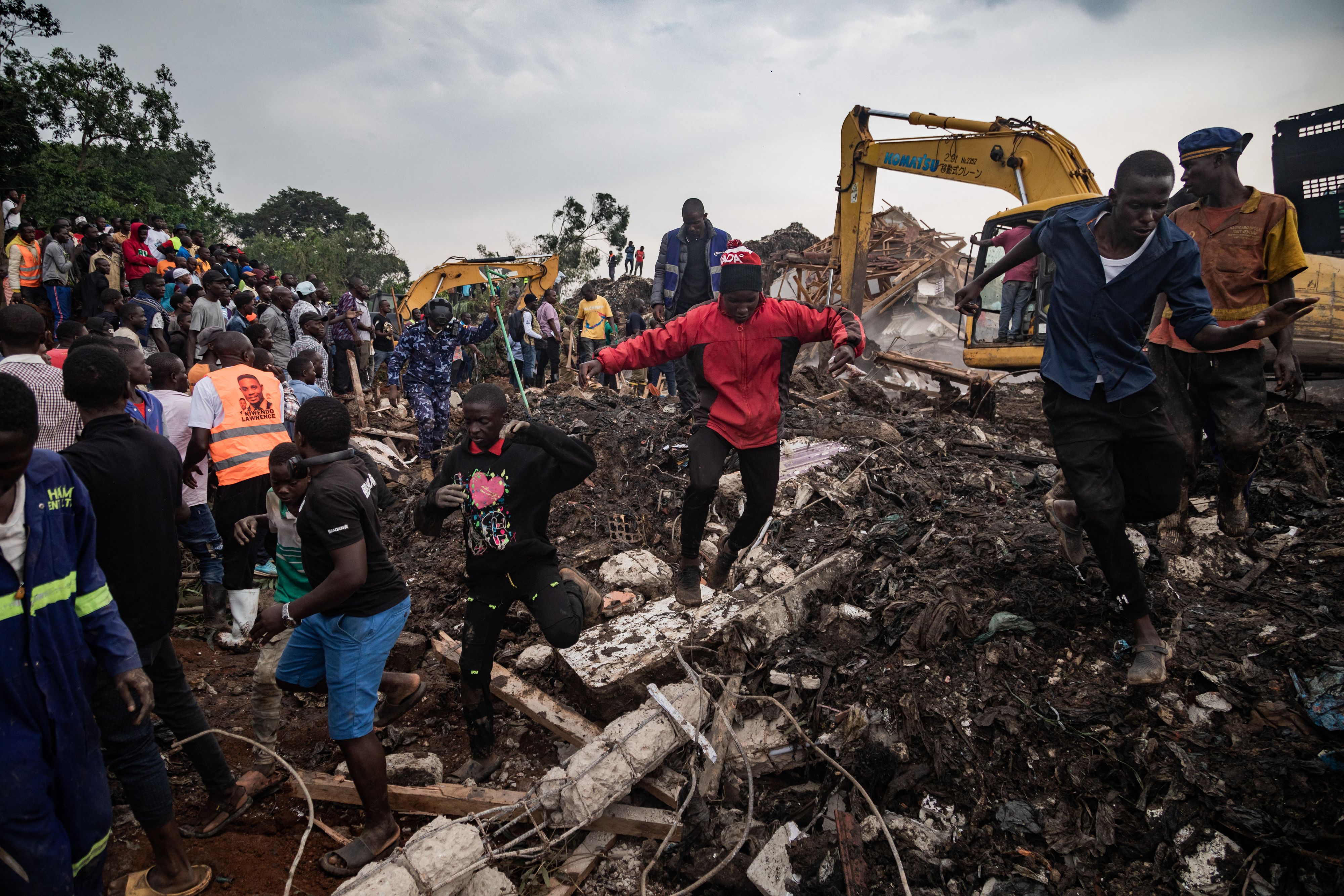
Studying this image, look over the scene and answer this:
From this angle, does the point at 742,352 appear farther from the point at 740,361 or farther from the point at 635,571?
the point at 635,571

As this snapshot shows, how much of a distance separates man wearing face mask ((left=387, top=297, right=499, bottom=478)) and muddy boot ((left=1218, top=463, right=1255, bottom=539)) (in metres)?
6.94

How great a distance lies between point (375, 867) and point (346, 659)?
2.52 feet

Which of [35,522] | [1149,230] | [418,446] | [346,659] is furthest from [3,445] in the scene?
[418,446]

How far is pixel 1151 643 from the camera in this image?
3018mm

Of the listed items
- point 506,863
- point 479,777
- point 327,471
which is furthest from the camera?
point 479,777

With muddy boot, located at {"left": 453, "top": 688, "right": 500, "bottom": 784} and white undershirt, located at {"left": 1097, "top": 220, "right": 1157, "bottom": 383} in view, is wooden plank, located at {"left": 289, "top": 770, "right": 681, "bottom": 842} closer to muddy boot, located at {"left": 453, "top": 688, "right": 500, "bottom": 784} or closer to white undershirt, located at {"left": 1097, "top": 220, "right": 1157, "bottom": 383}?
muddy boot, located at {"left": 453, "top": 688, "right": 500, "bottom": 784}

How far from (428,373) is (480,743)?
5.62 m

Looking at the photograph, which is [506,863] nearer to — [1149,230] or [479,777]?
[479,777]

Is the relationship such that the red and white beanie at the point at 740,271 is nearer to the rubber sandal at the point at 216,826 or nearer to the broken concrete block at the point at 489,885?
the broken concrete block at the point at 489,885

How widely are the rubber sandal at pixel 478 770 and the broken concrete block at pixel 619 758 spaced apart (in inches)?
18.8

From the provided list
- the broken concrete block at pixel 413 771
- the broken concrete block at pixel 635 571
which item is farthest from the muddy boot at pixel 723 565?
the broken concrete block at pixel 413 771

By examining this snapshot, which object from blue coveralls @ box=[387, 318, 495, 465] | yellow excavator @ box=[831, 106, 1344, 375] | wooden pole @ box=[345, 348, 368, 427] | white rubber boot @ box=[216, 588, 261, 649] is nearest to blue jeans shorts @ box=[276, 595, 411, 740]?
white rubber boot @ box=[216, 588, 261, 649]

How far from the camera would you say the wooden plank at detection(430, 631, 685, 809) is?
334 cm

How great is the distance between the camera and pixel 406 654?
4.45 m
